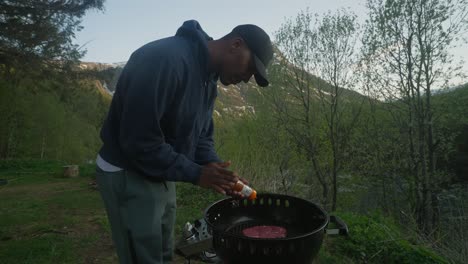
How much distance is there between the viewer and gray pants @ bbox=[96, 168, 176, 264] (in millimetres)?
1606

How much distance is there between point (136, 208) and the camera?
161 cm

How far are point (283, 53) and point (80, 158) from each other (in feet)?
52.7

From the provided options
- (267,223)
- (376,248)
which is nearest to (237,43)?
(267,223)

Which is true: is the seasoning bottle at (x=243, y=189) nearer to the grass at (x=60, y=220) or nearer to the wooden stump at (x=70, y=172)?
the grass at (x=60, y=220)

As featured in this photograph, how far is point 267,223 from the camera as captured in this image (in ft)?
6.91

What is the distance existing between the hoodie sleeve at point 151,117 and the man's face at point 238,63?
12.1 inches

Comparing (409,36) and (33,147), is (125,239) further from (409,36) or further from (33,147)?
(33,147)

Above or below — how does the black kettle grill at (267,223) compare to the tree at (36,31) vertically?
below

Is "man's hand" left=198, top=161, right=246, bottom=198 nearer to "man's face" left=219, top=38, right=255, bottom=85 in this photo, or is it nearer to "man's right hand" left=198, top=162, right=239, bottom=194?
"man's right hand" left=198, top=162, right=239, bottom=194

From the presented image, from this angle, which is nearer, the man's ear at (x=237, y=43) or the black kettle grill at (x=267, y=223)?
the black kettle grill at (x=267, y=223)

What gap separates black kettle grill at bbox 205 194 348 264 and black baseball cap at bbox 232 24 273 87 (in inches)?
31.3

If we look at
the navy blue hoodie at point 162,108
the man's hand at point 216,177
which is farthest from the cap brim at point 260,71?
the man's hand at point 216,177

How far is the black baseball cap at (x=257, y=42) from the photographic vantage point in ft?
5.29

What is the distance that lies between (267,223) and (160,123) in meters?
0.98
